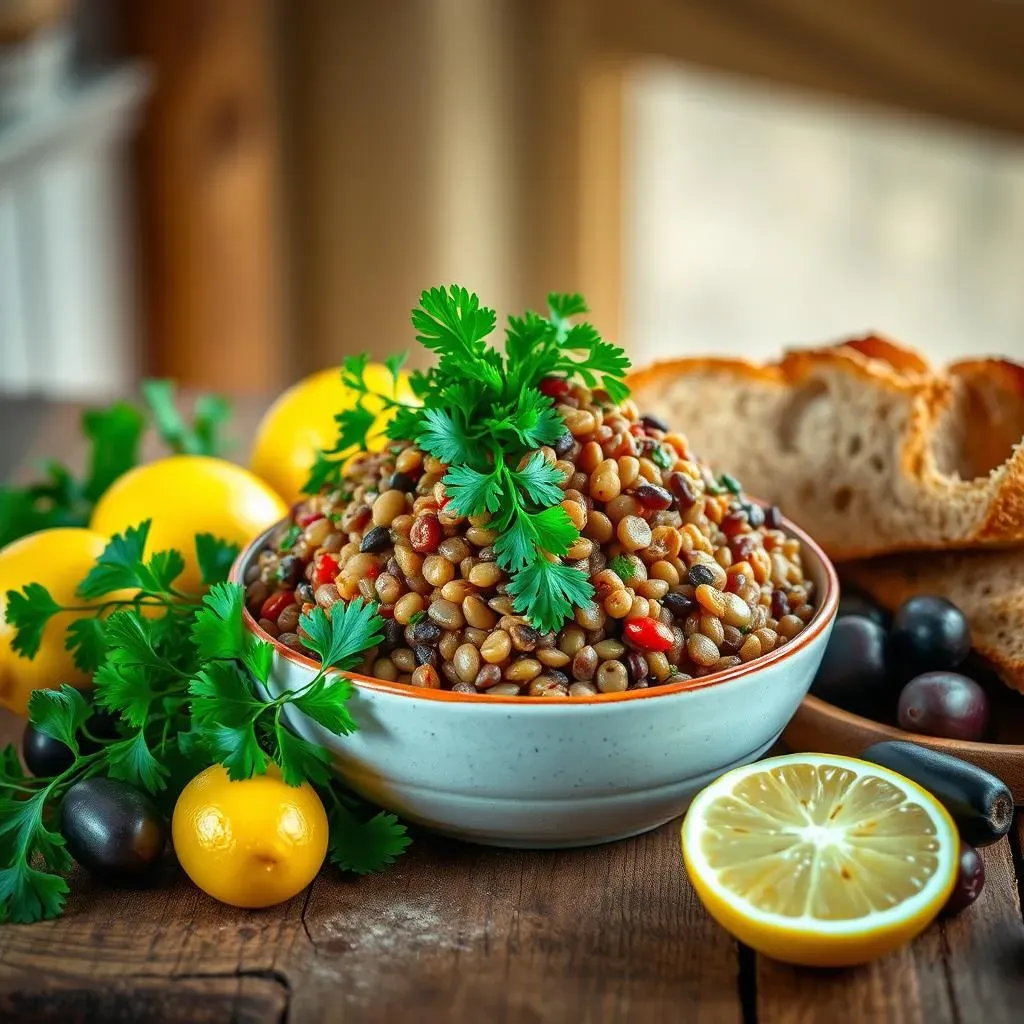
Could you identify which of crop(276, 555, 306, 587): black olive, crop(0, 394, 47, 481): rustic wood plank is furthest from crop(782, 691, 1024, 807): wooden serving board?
crop(0, 394, 47, 481): rustic wood plank

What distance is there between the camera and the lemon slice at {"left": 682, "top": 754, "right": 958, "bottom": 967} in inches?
52.9

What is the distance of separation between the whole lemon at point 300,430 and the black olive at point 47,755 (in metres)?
0.71

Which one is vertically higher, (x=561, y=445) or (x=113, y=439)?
(x=561, y=445)

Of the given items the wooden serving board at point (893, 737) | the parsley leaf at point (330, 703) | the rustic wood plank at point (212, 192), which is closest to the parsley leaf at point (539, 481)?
the parsley leaf at point (330, 703)

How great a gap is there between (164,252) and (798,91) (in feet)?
7.16

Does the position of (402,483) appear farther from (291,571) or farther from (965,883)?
(965,883)

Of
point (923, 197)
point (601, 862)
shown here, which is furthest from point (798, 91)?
point (601, 862)

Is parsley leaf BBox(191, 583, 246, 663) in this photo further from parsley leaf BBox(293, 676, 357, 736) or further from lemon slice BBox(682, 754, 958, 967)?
lemon slice BBox(682, 754, 958, 967)

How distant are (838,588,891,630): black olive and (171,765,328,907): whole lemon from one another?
2.68 ft

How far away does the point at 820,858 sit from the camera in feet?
4.55

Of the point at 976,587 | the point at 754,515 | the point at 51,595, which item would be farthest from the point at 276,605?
the point at 976,587

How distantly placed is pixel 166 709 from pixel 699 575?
0.65 metres

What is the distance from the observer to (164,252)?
15.8 ft

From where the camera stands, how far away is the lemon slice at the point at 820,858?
4.41ft
